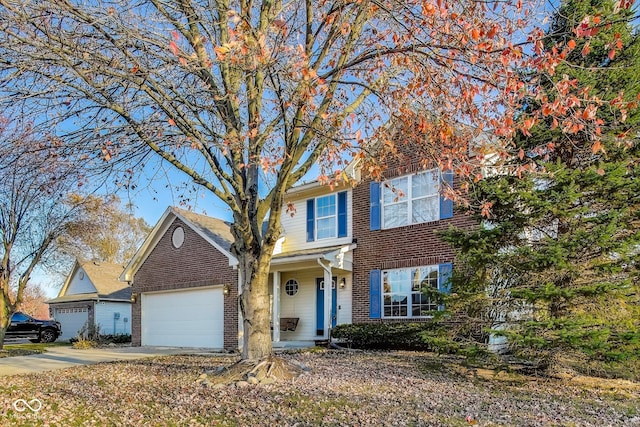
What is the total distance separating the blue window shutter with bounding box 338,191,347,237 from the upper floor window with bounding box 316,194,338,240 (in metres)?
0.19

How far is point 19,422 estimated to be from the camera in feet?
17.7

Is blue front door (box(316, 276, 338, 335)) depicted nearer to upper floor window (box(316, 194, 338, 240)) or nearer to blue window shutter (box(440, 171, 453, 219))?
upper floor window (box(316, 194, 338, 240))

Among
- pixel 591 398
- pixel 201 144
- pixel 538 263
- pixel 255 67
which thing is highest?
pixel 255 67

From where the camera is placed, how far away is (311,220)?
16.7 metres

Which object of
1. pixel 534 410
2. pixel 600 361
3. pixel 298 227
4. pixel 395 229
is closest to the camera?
pixel 534 410

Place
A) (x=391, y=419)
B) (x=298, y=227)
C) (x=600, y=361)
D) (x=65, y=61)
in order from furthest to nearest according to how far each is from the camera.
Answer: (x=298, y=227) < (x=600, y=361) < (x=65, y=61) < (x=391, y=419)

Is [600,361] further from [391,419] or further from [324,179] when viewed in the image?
[324,179]

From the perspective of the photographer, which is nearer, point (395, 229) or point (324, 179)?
point (324, 179)

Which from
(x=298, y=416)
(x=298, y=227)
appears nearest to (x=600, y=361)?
(x=298, y=416)

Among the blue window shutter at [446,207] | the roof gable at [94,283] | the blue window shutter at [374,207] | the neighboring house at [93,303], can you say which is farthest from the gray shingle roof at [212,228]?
the roof gable at [94,283]

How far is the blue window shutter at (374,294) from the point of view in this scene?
46.7ft

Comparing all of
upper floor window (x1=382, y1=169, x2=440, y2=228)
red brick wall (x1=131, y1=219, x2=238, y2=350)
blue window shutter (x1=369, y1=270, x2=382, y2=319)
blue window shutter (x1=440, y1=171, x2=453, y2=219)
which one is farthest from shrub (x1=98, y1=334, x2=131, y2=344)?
blue window shutter (x1=440, y1=171, x2=453, y2=219)

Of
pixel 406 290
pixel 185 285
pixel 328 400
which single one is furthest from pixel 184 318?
pixel 328 400

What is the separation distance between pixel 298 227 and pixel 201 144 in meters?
9.58
